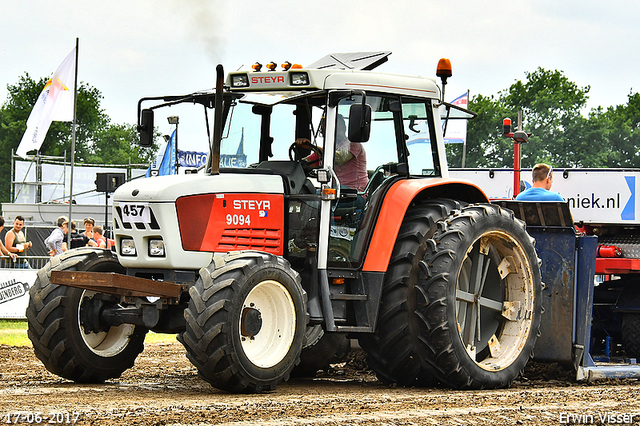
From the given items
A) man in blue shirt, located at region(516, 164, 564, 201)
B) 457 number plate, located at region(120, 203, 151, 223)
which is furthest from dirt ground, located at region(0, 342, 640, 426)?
man in blue shirt, located at region(516, 164, 564, 201)

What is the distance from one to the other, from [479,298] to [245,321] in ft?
7.92

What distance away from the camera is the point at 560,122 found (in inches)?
2655

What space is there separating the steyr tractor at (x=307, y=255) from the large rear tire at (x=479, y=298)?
13mm

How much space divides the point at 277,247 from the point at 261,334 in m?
0.89

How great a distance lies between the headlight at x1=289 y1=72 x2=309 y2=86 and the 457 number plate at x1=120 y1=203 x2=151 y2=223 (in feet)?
5.35

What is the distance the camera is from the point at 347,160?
25.1 feet

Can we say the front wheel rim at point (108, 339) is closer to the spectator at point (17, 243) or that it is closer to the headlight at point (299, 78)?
the headlight at point (299, 78)

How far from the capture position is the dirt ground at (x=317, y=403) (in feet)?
18.3

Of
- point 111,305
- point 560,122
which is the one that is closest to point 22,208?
point 111,305

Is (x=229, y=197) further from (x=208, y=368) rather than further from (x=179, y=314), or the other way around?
(x=208, y=368)

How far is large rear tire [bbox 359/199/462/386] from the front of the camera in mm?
7402

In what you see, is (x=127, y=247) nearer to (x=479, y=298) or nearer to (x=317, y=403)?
(x=317, y=403)

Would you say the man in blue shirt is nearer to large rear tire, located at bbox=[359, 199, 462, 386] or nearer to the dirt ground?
the dirt ground

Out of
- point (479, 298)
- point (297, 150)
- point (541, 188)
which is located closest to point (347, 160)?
point (297, 150)
